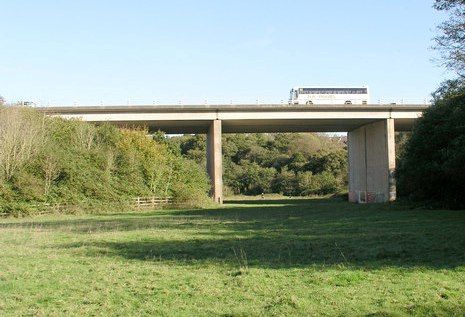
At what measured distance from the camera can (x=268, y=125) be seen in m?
59.1

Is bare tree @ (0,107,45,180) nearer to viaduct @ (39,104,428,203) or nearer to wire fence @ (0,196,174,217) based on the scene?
wire fence @ (0,196,174,217)

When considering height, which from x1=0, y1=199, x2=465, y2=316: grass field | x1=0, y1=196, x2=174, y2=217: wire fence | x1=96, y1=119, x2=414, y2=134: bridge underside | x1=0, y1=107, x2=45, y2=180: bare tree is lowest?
x1=0, y1=199, x2=465, y2=316: grass field

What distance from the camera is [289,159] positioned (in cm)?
8906

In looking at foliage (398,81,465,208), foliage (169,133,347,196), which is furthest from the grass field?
foliage (169,133,347,196)

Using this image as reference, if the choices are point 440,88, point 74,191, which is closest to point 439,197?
point 440,88

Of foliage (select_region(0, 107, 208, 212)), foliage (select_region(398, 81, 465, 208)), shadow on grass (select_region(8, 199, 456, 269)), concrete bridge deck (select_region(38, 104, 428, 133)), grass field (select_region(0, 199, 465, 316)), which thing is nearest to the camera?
grass field (select_region(0, 199, 465, 316))

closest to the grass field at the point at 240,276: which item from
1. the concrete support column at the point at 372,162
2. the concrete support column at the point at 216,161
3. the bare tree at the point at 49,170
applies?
the bare tree at the point at 49,170

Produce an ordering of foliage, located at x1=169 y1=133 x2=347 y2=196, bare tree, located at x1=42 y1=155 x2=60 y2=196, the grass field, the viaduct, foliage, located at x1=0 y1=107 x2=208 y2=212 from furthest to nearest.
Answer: foliage, located at x1=169 y1=133 x2=347 y2=196, the viaduct, bare tree, located at x1=42 y1=155 x2=60 y2=196, foliage, located at x1=0 y1=107 x2=208 y2=212, the grass field

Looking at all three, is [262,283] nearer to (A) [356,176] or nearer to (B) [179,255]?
(B) [179,255]

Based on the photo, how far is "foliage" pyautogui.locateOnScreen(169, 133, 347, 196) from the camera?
81000mm

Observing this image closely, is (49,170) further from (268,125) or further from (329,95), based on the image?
(329,95)

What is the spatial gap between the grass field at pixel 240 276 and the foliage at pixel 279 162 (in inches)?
2518

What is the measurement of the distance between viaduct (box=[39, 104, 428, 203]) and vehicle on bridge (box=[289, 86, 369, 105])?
113 inches

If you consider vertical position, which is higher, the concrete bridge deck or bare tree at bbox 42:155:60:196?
the concrete bridge deck
